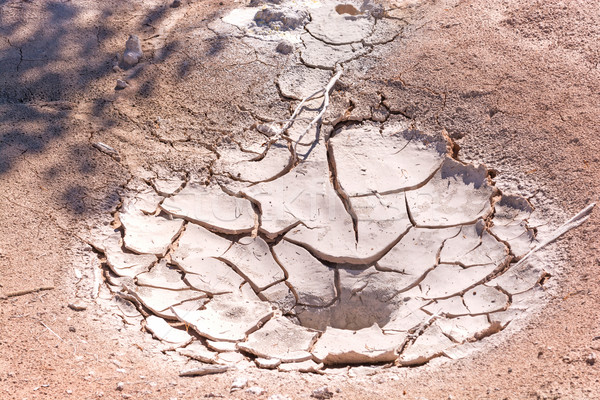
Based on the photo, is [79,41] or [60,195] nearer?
[60,195]

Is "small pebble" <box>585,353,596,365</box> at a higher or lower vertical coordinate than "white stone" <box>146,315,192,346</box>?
higher

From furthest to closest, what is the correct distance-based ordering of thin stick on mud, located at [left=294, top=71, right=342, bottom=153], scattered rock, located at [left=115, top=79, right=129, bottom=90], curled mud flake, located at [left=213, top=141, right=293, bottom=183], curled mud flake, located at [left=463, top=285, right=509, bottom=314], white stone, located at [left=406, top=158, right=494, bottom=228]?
scattered rock, located at [left=115, top=79, right=129, bottom=90], thin stick on mud, located at [left=294, top=71, right=342, bottom=153], curled mud flake, located at [left=213, top=141, right=293, bottom=183], white stone, located at [left=406, top=158, right=494, bottom=228], curled mud flake, located at [left=463, top=285, right=509, bottom=314]

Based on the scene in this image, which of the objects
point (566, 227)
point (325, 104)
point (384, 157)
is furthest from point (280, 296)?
point (566, 227)

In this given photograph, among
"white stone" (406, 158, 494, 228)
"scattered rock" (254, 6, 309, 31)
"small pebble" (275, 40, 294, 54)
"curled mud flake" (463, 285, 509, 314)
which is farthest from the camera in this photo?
"scattered rock" (254, 6, 309, 31)

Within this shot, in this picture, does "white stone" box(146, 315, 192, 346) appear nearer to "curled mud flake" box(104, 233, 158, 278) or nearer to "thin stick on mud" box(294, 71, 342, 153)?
"curled mud flake" box(104, 233, 158, 278)

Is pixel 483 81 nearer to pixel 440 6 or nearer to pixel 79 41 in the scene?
pixel 440 6

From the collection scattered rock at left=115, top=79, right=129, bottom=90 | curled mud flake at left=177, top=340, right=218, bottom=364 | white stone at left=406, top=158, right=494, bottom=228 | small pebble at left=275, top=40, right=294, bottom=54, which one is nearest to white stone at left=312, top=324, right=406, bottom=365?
curled mud flake at left=177, top=340, right=218, bottom=364

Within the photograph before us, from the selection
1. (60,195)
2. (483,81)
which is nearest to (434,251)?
(483,81)
